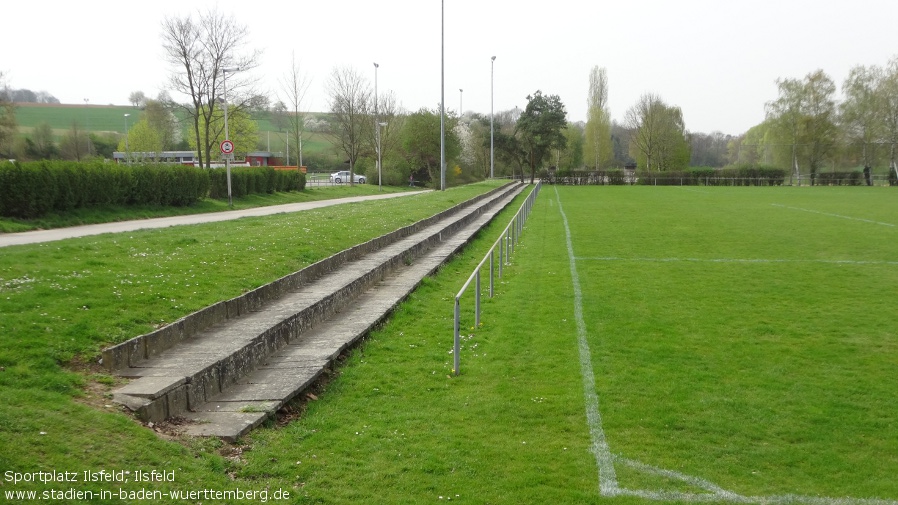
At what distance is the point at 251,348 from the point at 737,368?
193 inches

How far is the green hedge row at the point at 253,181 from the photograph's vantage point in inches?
1283

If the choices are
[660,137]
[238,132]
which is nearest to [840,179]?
[660,137]

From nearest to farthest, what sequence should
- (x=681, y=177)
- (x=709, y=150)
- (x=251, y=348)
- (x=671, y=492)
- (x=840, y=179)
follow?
(x=671, y=492) < (x=251, y=348) < (x=840, y=179) < (x=681, y=177) < (x=709, y=150)

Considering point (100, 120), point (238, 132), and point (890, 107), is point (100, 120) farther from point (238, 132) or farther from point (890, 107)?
point (890, 107)

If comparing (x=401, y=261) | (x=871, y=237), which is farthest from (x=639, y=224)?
(x=401, y=261)

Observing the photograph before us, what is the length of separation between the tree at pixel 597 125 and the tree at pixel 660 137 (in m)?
7.88

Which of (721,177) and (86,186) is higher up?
(721,177)

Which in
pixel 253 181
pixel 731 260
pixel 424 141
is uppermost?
pixel 424 141

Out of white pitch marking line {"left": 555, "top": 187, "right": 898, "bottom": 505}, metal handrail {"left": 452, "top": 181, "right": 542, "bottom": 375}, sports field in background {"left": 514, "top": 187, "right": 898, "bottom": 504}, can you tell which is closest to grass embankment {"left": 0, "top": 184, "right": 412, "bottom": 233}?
metal handrail {"left": 452, "top": 181, "right": 542, "bottom": 375}

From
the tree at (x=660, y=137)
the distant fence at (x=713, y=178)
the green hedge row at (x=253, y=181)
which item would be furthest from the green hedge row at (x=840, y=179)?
the green hedge row at (x=253, y=181)

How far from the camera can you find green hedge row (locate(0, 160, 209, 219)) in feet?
62.6

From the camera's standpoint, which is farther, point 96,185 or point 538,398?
point 96,185

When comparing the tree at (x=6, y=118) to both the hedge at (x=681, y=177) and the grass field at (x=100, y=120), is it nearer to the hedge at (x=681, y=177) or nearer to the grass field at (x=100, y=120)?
the grass field at (x=100, y=120)

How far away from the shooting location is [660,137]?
8994cm
